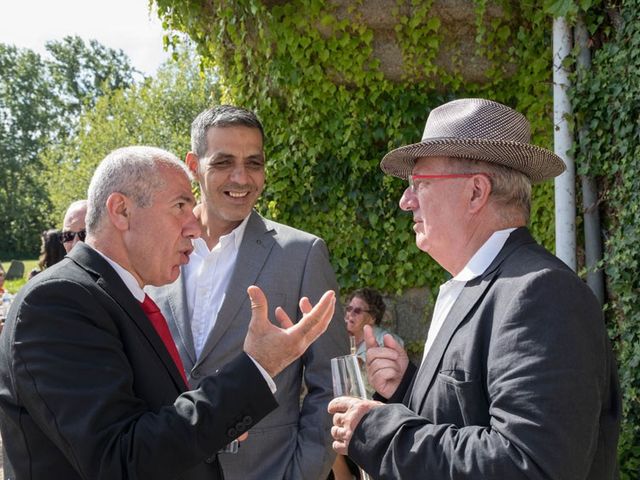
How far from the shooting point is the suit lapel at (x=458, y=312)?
218 centimetres

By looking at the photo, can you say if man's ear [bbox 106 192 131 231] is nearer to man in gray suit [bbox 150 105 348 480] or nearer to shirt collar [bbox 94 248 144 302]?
shirt collar [bbox 94 248 144 302]

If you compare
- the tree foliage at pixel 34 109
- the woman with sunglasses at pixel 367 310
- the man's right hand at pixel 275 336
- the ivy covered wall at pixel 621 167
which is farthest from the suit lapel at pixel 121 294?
the tree foliage at pixel 34 109

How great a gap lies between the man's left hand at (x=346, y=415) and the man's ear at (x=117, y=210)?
2.82ft

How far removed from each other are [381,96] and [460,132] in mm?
3385

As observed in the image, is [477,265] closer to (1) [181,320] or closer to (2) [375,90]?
(1) [181,320]

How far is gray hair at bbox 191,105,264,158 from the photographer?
3553mm

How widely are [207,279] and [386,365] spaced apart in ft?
3.84

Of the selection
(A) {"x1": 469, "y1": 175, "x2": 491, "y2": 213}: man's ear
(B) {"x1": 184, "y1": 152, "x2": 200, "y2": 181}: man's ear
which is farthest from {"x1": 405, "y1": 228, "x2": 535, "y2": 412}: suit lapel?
(B) {"x1": 184, "y1": 152, "x2": 200, "y2": 181}: man's ear

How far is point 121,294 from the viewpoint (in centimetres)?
227

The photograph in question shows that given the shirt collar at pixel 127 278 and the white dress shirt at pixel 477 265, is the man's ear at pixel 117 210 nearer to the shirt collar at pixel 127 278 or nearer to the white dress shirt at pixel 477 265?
the shirt collar at pixel 127 278

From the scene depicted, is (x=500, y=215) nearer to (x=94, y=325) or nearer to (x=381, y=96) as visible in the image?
(x=94, y=325)

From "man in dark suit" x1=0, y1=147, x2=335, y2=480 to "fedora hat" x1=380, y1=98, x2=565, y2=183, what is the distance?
62 centimetres

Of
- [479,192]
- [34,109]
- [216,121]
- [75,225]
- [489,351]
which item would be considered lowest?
[489,351]

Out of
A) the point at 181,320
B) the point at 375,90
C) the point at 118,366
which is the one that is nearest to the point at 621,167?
the point at 375,90
